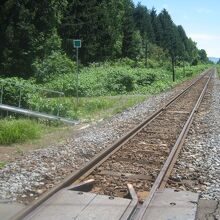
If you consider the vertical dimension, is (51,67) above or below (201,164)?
above

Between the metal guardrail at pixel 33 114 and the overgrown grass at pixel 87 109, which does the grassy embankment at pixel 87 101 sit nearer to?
the overgrown grass at pixel 87 109

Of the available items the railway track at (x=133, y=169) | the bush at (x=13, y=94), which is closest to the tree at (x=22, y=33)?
the bush at (x=13, y=94)

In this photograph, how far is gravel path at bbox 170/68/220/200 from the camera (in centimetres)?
720

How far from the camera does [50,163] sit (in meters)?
8.57

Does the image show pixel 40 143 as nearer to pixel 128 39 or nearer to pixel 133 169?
pixel 133 169

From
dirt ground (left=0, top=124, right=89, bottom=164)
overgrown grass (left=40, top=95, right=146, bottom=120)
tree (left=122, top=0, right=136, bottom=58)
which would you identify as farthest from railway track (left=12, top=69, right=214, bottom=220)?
tree (left=122, top=0, right=136, bottom=58)

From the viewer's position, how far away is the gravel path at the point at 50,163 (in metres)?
6.89

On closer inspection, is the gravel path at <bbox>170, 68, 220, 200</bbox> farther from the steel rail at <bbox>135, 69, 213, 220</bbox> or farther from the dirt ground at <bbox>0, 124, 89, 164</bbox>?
the dirt ground at <bbox>0, 124, 89, 164</bbox>

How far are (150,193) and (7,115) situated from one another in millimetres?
8589

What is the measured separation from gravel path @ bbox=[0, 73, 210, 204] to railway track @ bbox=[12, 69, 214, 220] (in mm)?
331

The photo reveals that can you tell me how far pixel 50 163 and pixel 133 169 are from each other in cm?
147

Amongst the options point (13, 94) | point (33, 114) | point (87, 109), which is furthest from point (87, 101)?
point (33, 114)

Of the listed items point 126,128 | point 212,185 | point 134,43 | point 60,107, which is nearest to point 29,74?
point 60,107

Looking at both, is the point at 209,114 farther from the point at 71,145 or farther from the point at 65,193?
the point at 65,193
